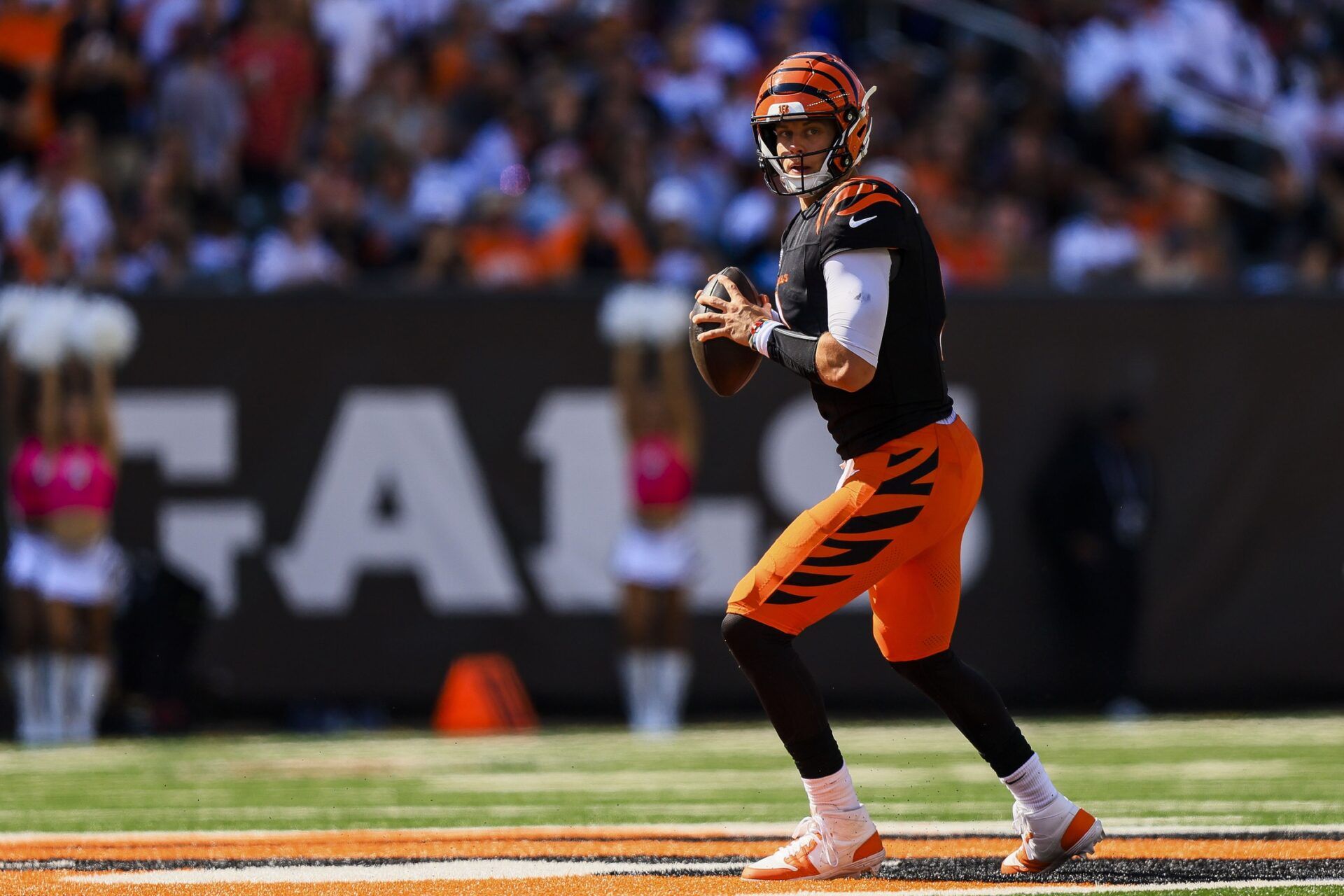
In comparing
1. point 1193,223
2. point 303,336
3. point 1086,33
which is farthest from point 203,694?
point 1086,33

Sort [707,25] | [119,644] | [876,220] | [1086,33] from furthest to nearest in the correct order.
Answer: [1086,33], [707,25], [119,644], [876,220]

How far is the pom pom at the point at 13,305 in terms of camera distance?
35.3 ft

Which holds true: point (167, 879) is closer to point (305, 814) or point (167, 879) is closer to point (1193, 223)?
point (305, 814)

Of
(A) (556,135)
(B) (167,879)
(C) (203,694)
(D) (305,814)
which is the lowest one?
(C) (203,694)

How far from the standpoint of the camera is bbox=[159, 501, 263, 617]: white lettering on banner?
10.8m

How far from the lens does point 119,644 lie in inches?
417

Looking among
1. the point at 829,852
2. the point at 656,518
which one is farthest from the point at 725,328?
the point at 656,518

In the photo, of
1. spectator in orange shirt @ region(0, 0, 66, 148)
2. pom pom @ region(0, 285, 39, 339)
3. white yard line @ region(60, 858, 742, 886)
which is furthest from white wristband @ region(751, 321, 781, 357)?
spectator in orange shirt @ region(0, 0, 66, 148)

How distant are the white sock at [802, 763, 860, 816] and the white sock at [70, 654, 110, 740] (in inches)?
261

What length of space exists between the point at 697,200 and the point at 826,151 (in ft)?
25.0

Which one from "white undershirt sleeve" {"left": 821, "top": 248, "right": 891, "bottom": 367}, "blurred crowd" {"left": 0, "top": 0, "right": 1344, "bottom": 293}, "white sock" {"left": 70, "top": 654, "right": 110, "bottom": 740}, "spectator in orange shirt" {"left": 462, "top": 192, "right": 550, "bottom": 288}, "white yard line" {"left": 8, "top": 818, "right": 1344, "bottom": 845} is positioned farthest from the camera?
"spectator in orange shirt" {"left": 462, "top": 192, "right": 550, "bottom": 288}

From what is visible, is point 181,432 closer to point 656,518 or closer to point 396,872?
point 656,518

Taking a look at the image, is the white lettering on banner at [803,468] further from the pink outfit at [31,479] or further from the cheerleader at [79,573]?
the pink outfit at [31,479]

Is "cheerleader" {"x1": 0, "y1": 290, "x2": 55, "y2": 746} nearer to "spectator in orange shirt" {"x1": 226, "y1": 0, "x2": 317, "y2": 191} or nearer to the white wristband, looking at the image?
"spectator in orange shirt" {"x1": 226, "y1": 0, "x2": 317, "y2": 191}
